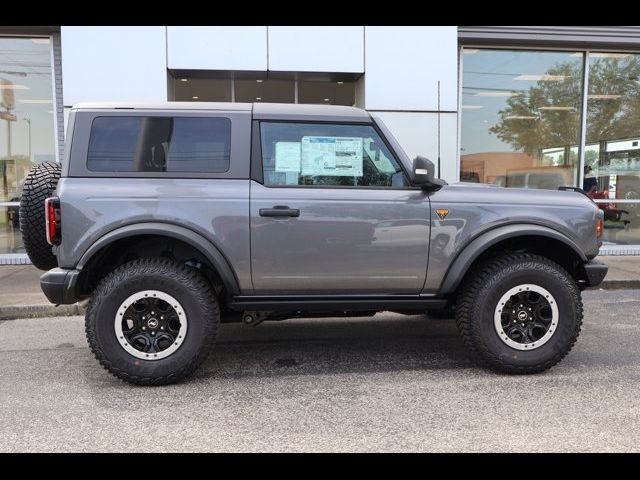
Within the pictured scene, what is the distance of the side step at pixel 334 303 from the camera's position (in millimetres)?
3926

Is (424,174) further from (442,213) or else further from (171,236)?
(171,236)

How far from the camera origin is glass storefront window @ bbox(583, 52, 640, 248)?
10.5m

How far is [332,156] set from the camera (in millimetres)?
3928

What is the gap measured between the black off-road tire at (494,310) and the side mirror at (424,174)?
810mm

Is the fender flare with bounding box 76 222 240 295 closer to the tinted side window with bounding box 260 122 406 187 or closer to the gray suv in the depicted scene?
the gray suv

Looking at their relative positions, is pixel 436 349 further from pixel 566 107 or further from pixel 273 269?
pixel 566 107

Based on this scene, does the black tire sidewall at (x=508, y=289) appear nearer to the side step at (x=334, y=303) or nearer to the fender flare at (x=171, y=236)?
the side step at (x=334, y=303)

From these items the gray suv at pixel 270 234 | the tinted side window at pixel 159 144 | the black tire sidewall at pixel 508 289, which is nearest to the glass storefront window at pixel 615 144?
the gray suv at pixel 270 234

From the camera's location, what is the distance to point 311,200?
3812 millimetres

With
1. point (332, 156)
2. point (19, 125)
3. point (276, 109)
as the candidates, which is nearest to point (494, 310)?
point (332, 156)
